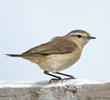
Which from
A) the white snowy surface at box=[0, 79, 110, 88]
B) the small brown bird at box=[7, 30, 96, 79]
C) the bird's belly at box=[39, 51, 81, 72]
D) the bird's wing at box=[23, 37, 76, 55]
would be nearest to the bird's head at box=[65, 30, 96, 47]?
the bird's wing at box=[23, 37, 76, 55]

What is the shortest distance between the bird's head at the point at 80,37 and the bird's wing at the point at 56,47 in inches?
10.8

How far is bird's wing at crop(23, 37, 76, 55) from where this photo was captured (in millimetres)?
4574

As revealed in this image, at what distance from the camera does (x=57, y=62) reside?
15.3ft

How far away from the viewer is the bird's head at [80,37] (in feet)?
17.9

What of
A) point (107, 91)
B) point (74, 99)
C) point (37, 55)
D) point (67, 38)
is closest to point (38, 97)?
point (74, 99)

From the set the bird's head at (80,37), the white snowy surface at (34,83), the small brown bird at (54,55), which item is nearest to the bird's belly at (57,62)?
the small brown bird at (54,55)

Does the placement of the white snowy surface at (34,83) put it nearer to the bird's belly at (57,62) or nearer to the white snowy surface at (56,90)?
the white snowy surface at (56,90)

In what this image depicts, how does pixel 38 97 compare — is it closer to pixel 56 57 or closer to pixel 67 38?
pixel 56 57

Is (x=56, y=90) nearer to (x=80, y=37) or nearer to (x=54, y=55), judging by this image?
(x=54, y=55)

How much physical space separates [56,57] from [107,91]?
7.67ft

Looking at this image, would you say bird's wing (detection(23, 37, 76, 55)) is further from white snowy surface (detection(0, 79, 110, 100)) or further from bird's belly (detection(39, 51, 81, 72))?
white snowy surface (detection(0, 79, 110, 100))

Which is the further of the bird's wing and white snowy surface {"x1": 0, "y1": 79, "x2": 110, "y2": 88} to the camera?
the bird's wing

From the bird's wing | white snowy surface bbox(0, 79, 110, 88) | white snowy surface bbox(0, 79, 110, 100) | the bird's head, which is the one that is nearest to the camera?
white snowy surface bbox(0, 79, 110, 100)

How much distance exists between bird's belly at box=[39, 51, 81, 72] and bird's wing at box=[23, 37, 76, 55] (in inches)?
3.3
